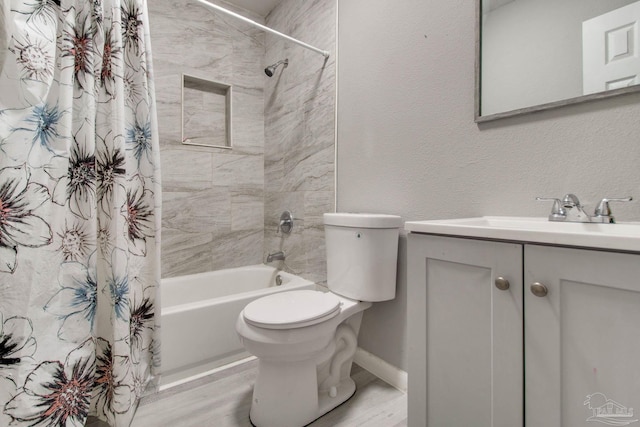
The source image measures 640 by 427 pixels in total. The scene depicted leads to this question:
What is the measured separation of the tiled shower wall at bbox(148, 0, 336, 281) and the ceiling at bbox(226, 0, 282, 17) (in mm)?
49

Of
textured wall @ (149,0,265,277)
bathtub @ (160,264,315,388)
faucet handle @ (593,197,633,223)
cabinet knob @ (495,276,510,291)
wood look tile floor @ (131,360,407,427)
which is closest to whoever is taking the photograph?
cabinet knob @ (495,276,510,291)

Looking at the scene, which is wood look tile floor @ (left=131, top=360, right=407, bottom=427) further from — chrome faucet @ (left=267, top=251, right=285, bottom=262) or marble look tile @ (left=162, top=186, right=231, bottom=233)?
marble look tile @ (left=162, top=186, right=231, bottom=233)

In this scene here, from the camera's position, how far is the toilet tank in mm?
1346

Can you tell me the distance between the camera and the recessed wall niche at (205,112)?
2.15 metres

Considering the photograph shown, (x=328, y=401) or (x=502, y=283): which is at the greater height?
(x=502, y=283)

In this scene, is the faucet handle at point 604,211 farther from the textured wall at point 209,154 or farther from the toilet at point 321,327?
the textured wall at point 209,154

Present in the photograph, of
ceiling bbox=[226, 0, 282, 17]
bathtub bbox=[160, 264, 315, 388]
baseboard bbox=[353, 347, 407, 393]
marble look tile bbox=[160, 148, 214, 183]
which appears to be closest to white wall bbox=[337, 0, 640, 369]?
baseboard bbox=[353, 347, 407, 393]

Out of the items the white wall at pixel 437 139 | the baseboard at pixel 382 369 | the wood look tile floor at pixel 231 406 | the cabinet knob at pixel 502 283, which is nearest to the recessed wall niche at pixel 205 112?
the white wall at pixel 437 139

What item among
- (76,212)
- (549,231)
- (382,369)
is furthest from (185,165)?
(549,231)

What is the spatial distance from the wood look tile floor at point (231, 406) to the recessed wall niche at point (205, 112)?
5.20 feet

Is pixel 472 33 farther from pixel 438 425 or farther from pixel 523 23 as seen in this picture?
pixel 438 425

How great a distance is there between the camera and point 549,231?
0.62m

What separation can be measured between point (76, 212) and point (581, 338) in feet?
4.78

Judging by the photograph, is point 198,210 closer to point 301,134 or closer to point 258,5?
point 301,134
